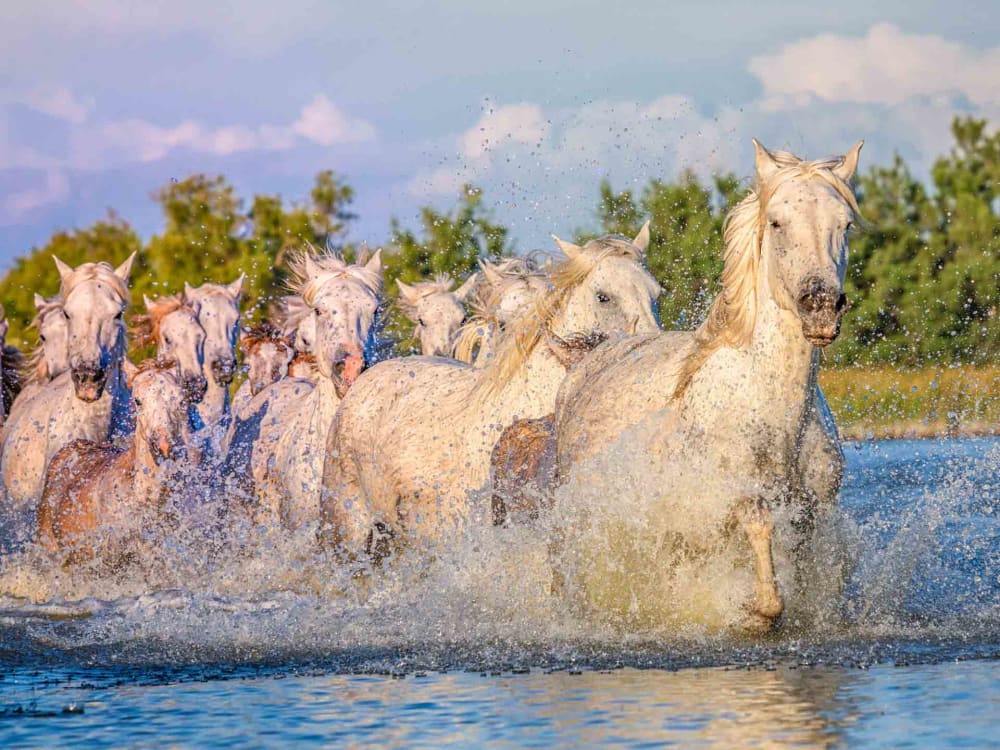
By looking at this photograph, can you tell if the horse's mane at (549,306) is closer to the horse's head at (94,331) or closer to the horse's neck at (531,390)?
the horse's neck at (531,390)

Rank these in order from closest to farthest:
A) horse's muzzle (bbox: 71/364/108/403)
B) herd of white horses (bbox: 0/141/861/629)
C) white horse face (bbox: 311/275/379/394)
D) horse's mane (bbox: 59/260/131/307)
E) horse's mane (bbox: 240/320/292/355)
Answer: herd of white horses (bbox: 0/141/861/629) < white horse face (bbox: 311/275/379/394) < horse's muzzle (bbox: 71/364/108/403) < horse's mane (bbox: 59/260/131/307) < horse's mane (bbox: 240/320/292/355)

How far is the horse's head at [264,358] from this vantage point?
1565 centimetres

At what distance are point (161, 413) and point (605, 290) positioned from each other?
3394 millimetres

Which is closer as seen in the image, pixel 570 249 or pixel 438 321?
pixel 570 249

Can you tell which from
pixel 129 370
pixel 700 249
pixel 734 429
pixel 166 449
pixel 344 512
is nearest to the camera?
pixel 734 429

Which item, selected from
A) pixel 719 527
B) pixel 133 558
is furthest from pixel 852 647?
pixel 133 558

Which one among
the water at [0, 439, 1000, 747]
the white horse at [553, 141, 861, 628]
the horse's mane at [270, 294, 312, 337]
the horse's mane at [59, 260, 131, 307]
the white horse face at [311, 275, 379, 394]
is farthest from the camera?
the horse's mane at [270, 294, 312, 337]

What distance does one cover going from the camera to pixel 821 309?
6.77m

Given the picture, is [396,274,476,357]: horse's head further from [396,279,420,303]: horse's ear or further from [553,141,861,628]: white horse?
[553,141,861,628]: white horse

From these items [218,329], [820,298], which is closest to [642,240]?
[820,298]

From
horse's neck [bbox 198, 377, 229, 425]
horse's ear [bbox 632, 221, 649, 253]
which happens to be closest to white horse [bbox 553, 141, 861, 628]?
horse's ear [bbox 632, 221, 649, 253]

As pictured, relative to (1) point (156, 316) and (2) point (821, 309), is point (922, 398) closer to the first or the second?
(1) point (156, 316)

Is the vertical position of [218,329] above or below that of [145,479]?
above

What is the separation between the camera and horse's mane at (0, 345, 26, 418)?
15.2 m
